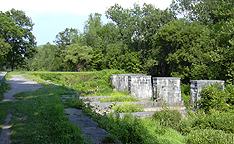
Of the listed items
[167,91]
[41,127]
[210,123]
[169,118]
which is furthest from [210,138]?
[167,91]

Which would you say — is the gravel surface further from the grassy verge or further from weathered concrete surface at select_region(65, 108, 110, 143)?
weathered concrete surface at select_region(65, 108, 110, 143)

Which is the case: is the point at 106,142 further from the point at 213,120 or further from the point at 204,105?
the point at 204,105

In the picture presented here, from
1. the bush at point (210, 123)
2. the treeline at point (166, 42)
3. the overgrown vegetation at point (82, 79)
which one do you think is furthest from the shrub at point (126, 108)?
the overgrown vegetation at point (82, 79)

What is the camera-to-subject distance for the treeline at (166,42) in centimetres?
1620

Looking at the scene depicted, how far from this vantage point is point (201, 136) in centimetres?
595

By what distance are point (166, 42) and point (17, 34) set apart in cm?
2395

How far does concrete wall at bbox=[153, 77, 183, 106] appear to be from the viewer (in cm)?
1128

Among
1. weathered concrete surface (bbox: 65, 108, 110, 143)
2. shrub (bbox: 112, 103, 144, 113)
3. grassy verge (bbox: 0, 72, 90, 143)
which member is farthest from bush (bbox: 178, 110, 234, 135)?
grassy verge (bbox: 0, 72, 90, 143)

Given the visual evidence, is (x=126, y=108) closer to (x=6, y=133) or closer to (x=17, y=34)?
(x=6, y=133)

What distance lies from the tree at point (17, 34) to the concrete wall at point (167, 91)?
1103 inches

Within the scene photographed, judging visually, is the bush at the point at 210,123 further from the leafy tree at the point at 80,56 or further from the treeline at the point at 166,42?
the leafy tree at the point at 80,56

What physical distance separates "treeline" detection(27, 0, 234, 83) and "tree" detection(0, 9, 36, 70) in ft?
23.5

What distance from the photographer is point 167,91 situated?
1131cm

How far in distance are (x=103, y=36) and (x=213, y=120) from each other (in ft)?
115
